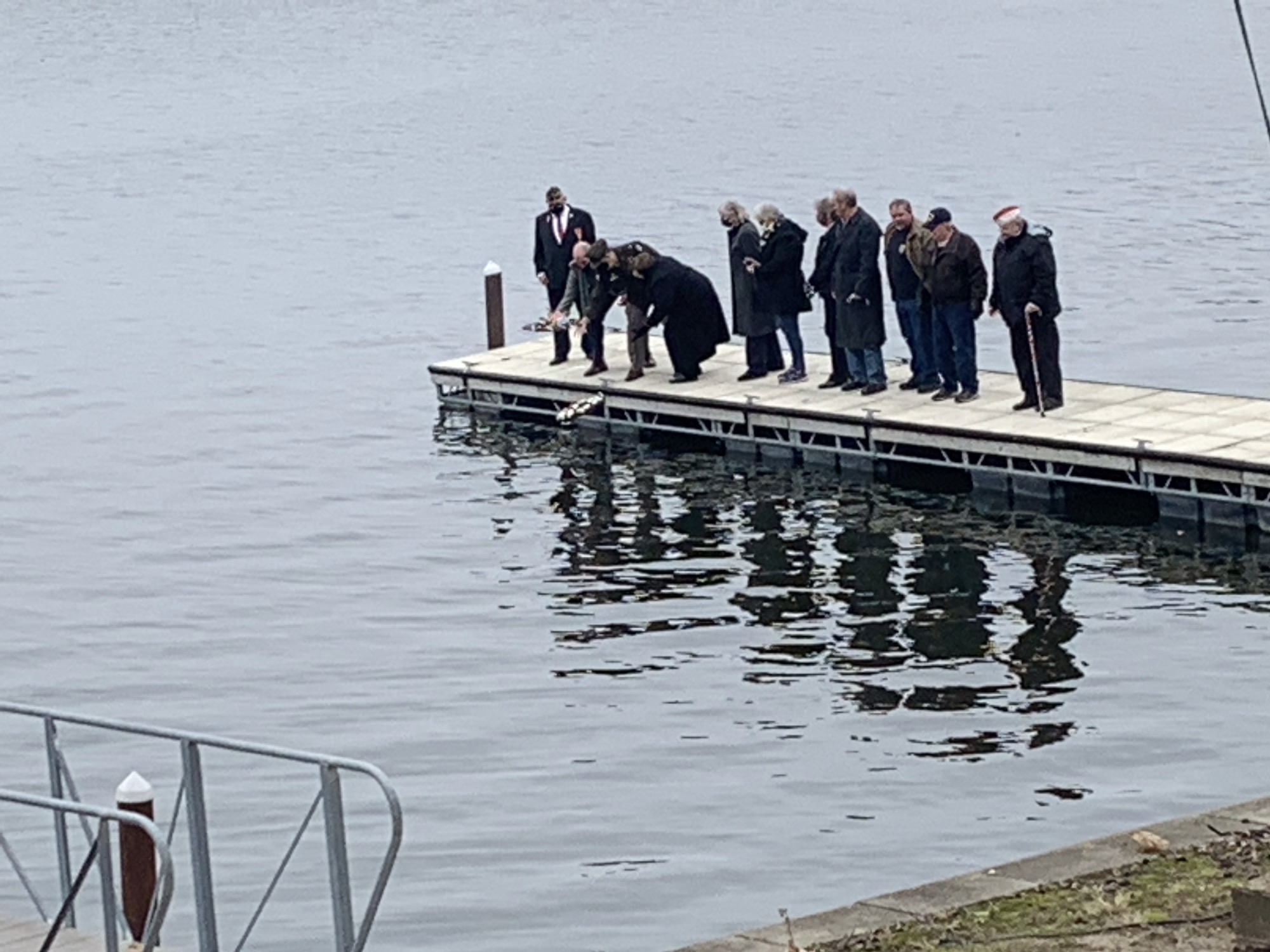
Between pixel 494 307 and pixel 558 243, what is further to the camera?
pixel 494 307

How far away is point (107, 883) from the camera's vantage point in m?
9.95

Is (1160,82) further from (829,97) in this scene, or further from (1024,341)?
(1024,341)

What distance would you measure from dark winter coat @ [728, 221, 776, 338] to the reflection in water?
1.20 m

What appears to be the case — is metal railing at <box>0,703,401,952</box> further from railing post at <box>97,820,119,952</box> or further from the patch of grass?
the patch of grass

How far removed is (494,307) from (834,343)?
5.23m

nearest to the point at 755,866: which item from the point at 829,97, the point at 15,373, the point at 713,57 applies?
the point at 15,373

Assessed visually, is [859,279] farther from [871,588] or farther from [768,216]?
[871,588]

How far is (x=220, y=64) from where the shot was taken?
83125 millimetres

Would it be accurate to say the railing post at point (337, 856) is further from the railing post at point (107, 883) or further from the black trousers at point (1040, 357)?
the black trousers at point (1040, 357)

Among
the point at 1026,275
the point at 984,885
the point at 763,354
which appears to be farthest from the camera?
the point at 763,354

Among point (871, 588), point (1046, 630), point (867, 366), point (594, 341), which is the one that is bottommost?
point (1046, 630)

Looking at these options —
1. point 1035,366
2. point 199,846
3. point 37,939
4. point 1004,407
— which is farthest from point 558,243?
point 37,939

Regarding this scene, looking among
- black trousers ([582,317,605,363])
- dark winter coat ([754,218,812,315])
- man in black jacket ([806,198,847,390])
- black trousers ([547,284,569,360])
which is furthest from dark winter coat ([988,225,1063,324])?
black trousers ([547,284,569,360])

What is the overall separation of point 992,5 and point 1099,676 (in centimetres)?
8617
